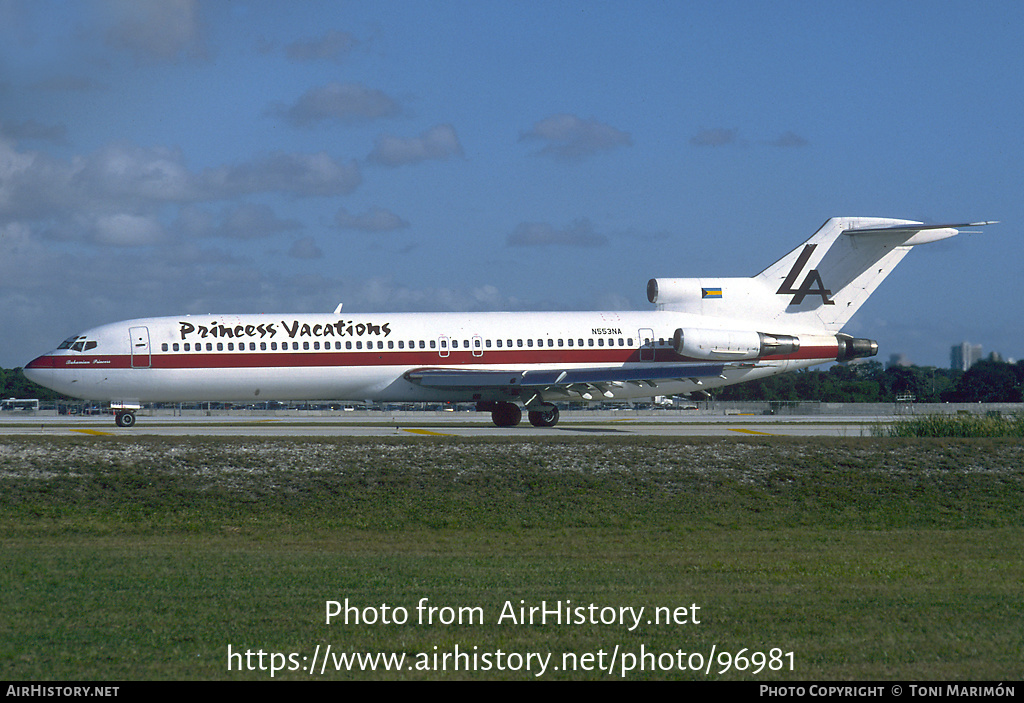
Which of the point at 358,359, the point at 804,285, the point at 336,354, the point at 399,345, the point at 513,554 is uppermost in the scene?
the point at 804,285

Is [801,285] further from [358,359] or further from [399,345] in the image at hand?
[358,359]

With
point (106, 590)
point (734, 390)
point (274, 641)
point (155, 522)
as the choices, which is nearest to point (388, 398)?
point (155, 522)

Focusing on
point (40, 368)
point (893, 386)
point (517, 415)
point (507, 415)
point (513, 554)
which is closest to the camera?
point (513, 554)

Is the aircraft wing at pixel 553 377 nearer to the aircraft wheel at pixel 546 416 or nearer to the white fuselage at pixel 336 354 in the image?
the white fuselage at pixel 336 354

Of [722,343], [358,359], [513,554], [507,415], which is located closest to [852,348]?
[722,343]

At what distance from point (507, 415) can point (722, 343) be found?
8.38m

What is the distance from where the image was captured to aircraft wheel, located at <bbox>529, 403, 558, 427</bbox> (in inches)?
1463

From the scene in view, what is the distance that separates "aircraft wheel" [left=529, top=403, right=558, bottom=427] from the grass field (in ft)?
38.4

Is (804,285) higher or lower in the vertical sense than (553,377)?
higher

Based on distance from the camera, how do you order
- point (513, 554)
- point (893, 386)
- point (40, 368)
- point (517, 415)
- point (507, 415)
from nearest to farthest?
point (513, 554) → point (40, 368) → point (507, 415) → point (517, 415) → point (893, 386)

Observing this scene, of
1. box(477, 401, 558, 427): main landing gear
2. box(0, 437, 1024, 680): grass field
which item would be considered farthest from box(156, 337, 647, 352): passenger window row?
box(0, 437, 1024, 680): grass field

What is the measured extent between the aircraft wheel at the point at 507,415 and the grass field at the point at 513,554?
12287mm

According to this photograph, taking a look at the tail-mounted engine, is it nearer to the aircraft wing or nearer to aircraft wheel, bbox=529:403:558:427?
the aircraft wing

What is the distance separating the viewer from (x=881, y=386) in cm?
10762
